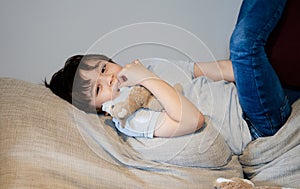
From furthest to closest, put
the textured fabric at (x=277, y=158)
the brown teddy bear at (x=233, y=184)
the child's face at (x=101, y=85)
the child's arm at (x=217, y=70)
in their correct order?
the child's arm at (x=217, y=70), the child's face at (x=101, y=85), the textured fabric at (x=277, y=158), the brown teddy bear at (x=233, y=184)

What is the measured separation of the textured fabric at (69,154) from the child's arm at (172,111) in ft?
0.32

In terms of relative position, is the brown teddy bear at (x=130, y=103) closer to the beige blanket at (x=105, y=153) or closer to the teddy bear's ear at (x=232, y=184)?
the beige blanket at (x=105, y=153)

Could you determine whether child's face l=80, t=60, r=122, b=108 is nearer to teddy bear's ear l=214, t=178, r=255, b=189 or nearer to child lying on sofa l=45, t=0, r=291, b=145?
child lying on sofa l=45, t=0, r=291, b=145

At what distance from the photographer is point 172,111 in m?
1.08

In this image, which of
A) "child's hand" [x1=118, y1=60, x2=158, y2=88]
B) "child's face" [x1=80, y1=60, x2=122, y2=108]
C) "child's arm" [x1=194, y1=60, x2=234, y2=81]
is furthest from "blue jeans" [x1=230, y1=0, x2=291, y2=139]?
"child's face" [x1=80, y1=60, x2=122, y2=108]

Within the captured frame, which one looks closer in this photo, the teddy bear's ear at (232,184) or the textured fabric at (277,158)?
the teddy bear's ear at (232,184)

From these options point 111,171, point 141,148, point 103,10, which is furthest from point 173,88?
point 103,10

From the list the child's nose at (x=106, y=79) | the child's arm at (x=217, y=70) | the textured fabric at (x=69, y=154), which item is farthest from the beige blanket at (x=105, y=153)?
the child's arm at (x=217, y=70)

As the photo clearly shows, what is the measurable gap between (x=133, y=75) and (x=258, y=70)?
1.19 feet

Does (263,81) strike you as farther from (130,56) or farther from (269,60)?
(130,56)

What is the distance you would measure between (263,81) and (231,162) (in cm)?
25

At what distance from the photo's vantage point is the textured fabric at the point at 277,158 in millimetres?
1055

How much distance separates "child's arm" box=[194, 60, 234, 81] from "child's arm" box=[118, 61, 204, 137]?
0.24 m

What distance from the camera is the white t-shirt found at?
1125 mm
